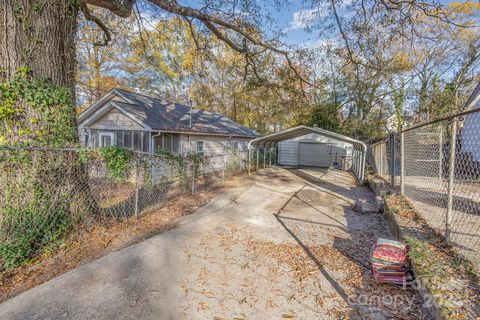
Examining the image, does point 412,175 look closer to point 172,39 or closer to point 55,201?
point 172,39

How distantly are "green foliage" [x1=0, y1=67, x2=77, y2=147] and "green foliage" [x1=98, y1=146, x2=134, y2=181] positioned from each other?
2.16ft

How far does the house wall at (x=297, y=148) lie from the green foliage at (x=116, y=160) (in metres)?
15.2

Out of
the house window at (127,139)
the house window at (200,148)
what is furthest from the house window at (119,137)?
the house window at (200,148)

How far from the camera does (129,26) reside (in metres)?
7.70

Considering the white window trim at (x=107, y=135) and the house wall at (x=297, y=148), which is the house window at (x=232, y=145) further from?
the white window trim at (x=107, y=135)

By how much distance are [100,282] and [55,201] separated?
1.84 metres

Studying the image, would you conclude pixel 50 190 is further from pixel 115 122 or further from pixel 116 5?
pixel 115 122

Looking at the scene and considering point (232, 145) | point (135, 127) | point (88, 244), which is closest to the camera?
point (88, 244)

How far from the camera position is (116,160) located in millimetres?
4609

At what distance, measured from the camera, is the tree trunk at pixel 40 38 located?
12.2 ft

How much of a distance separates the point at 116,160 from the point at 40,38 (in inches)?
90.9

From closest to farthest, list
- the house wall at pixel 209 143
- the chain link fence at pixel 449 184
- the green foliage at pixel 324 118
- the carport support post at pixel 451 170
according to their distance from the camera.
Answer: the carport support post at pixel 451 170, the chain link fence at pixel 449 184, the house wall at pixel 209 143, the green foliage at pixel 324 118

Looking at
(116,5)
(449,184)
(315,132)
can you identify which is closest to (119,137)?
(116,5)

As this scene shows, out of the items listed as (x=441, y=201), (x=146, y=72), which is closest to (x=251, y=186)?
(x=441, y=201)
